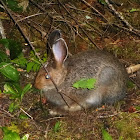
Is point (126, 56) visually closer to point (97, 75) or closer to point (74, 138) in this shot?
point (97, 75)

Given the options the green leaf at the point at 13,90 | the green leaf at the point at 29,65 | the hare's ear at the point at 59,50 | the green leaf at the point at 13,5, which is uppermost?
the green leaf at the point at 13,5

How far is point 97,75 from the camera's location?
5.35m

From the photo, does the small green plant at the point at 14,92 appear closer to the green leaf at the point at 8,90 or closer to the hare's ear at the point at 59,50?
the green leaf at the point at 8,90

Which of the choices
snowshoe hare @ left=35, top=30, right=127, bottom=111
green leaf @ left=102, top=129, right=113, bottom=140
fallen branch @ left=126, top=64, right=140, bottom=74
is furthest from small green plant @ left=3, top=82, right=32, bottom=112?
fallen branch @ left=126, top=64, right=140, bottom=74

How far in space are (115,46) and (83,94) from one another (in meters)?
2.06

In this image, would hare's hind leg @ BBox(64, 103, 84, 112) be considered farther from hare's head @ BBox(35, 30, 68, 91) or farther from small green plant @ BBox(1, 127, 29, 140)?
small green plant @ BBox(1, 127, 29, 140)

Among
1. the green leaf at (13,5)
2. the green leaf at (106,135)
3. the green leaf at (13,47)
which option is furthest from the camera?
the green leaf at (13,5)

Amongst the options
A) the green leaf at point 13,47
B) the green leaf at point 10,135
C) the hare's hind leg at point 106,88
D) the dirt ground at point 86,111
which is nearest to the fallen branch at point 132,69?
the dirt ground at point 86,111

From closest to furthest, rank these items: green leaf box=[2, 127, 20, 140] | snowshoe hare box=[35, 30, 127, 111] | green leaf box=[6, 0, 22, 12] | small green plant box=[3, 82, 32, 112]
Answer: green leaf box=[2, 127, 20, 140] < small green plant box=[3, 82, 32, 112] < snowshoe hare box=[35, 30, 127, 111] < green leaf box=[6, 0, 22, 12]

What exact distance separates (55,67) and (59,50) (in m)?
0.36

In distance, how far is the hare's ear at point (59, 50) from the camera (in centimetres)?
482

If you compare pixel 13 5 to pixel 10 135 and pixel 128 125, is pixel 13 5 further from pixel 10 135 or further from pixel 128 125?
pixel 128 125

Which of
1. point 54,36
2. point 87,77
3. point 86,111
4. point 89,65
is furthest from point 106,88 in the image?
point 54,36

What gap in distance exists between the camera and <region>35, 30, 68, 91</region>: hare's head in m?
4.81
